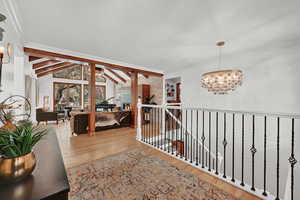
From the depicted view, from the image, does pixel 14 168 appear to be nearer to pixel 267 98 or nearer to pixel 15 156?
pixel 15 156

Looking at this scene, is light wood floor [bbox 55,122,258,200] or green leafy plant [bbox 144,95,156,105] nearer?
light wood floor [bbox 55,122,258,200]

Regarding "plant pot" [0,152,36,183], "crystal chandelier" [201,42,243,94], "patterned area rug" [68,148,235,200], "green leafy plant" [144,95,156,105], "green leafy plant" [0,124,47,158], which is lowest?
"patterned area rug" [68,148,235,200]

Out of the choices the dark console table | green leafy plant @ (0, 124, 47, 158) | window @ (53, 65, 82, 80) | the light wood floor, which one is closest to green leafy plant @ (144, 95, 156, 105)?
the light wood floor

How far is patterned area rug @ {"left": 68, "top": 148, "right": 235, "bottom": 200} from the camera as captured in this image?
4.76 feet

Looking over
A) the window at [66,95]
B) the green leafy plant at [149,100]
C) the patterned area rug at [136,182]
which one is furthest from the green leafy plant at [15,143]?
the window at [66,95]

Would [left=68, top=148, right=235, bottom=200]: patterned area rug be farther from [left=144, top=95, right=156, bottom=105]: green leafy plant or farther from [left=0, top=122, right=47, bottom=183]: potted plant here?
[left=144, top=95, right=156, bottom=105]: green leafy plant

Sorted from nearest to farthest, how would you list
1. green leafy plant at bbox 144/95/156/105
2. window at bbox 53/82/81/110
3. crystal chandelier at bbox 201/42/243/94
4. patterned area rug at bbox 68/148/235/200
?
patterned area rug at bbox 68/148/235/200
crystal chandelier at bbox 201/42/243/94
green leafy plant at bbox 144/95/156/105
window at bbox 53/82/81/110

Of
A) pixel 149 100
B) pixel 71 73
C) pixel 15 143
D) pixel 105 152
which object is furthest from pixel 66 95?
pixel 15 143

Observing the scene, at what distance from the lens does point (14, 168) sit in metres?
0.58

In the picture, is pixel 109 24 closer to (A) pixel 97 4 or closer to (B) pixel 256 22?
(A) pixel 97 4

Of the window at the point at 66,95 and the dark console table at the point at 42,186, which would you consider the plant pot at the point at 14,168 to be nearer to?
the dark console table at the point at 42,186

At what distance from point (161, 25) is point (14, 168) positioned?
2.42m

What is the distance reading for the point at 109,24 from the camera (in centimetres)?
216

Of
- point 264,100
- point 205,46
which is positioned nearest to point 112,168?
point 205,46
